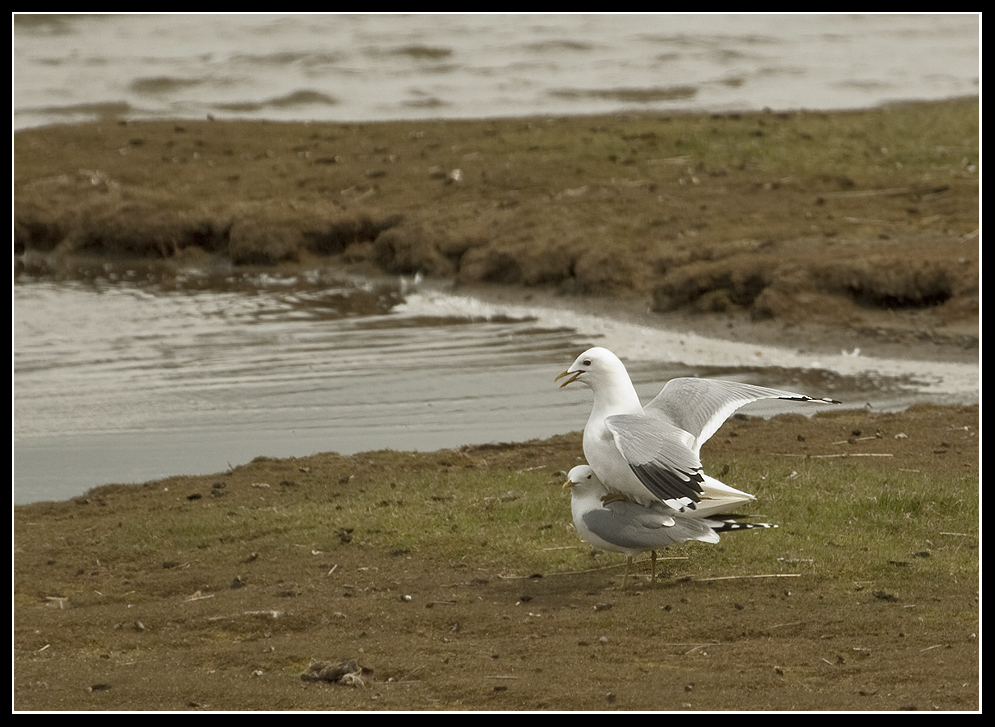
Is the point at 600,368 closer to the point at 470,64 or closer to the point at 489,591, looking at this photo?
the point at 489,591

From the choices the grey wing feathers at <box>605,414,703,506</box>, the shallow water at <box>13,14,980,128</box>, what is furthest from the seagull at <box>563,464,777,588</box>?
the shallow water at <box>13,14,980,128</box>

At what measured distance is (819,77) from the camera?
36.5 metres

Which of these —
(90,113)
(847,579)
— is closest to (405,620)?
(847,579)

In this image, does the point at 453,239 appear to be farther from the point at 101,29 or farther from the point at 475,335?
the point at 101,29

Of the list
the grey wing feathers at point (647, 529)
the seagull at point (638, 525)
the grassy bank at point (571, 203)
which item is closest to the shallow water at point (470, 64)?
the grassy bank at point (571, 203)

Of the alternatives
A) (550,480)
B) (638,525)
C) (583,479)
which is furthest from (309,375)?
(638,525)

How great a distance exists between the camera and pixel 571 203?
22125 millimetres

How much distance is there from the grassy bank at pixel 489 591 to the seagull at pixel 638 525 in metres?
0.36

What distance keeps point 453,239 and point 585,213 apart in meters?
2.09

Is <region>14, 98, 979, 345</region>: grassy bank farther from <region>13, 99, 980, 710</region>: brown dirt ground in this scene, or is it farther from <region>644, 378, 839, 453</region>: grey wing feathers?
<region>644, 378, 839, 453</region>: grey wing feathers

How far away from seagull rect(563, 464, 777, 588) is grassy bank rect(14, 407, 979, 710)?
1.18 feet

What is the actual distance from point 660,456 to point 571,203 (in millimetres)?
14491

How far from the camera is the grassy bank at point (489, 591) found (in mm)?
7043

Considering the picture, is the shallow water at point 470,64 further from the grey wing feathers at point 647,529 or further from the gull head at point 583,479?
the grey wing feathers at point 647,529
